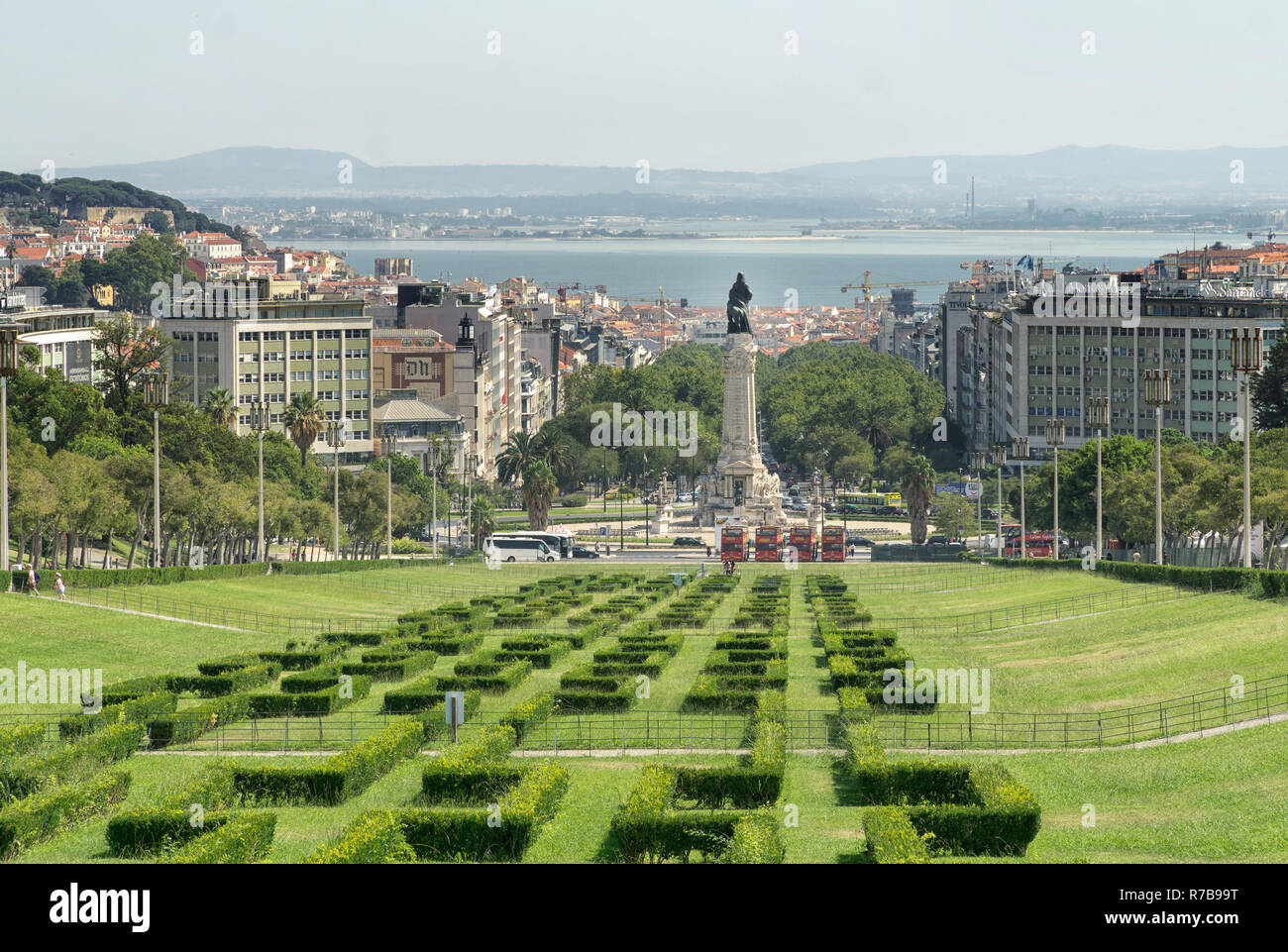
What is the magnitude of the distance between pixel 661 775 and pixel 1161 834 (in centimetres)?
944

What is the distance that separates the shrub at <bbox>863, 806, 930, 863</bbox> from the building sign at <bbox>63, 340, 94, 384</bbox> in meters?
145

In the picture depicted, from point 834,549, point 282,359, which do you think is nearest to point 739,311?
point 834,549

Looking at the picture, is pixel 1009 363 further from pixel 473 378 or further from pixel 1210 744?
pixel 1210 744

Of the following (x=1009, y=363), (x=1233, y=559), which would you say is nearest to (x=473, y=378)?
(x=1009, y=363)

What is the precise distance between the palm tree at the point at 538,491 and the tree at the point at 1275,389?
5057cm

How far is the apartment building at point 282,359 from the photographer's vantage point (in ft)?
488

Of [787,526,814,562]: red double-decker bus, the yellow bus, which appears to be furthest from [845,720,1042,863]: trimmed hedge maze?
the yellow bus

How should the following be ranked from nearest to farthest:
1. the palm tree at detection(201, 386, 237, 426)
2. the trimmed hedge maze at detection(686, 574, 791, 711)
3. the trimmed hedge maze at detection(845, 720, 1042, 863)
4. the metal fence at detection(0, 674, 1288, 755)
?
1. the trimmed hedge maze at detection(845, 720, 1042, 863)
2. the metal fence at detection(0, 674, 1288, 755)
3. the trimmed hedge maze at detection(686, 574, 791, 711)
4. the palm tree at detection(201, 386, 237, 426)

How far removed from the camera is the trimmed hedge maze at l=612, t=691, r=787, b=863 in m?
30.5

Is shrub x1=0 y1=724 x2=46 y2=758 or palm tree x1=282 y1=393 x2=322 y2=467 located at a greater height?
palm tree x1=282 y1=393 x2=322 y2=467

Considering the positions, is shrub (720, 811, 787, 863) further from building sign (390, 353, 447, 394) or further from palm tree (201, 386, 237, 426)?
building sign (390, 353, 447, 394)

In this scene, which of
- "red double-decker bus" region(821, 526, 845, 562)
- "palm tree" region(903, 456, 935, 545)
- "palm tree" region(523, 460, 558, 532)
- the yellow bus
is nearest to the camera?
"red double-decker bus" region(821, 526, 845, 562)

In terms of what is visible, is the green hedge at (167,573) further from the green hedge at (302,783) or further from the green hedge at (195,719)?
the green hedge at (302,783)
